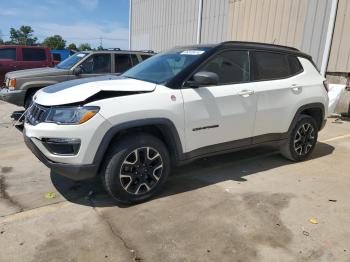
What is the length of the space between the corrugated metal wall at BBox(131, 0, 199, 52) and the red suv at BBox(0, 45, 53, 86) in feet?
20.4

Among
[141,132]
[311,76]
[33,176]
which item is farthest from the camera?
[311,76]

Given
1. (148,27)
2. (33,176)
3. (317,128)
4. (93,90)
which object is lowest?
(33,176)

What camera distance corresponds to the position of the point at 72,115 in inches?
129

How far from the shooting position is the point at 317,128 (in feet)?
17.6

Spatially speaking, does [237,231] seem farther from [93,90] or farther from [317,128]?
[317,128]

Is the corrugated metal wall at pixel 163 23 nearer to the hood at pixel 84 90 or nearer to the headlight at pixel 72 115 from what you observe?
the hood at pixel 84 90

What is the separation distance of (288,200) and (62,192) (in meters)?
2.64

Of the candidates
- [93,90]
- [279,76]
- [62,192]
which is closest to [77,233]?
[62,192]

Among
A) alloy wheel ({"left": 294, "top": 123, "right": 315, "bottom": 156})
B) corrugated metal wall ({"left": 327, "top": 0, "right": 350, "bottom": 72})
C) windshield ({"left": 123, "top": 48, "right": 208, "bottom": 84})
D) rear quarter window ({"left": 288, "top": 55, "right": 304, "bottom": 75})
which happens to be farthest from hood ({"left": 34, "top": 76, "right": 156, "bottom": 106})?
corrugated metal wall ({"left": 327, "top": 0, "right": 350, "bottom": 72})

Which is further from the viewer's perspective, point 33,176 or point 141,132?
point 33,176

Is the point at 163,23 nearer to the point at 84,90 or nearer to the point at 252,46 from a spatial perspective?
the point at 252,46

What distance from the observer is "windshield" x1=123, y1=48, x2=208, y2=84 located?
3975 mm

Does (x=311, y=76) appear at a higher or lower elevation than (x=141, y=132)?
higher

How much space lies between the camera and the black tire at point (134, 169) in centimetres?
344
